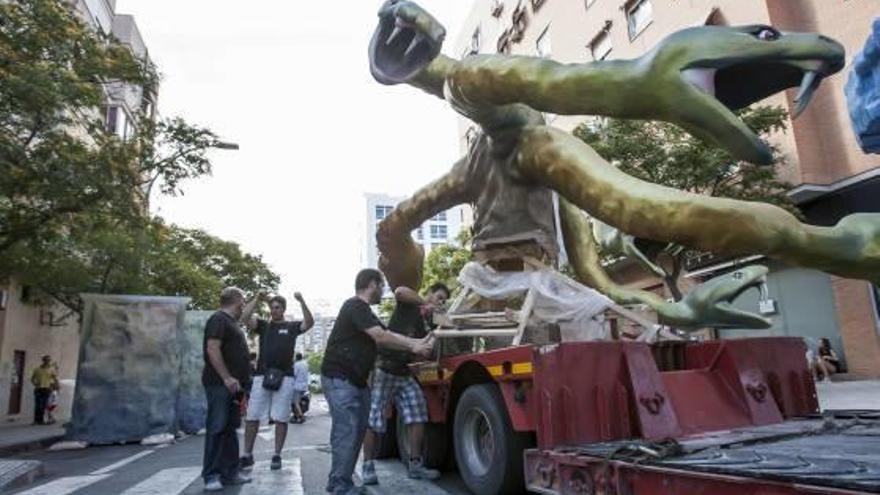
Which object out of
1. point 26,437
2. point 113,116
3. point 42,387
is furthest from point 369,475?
point 113,116

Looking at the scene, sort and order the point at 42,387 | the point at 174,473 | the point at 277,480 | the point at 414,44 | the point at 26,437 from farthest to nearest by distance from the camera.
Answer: the point at 42,387, the point at 26,437, the point at 174,473, the point at 277,480, the point at 414,44

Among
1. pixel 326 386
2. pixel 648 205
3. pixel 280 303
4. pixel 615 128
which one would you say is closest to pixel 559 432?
pixel 648 205

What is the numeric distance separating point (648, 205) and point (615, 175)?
0.58 meters

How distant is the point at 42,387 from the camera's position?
55.8 ft

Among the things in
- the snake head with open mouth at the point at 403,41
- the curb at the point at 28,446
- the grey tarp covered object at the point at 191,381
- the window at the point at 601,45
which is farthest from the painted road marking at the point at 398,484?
the window at the point at 601,45

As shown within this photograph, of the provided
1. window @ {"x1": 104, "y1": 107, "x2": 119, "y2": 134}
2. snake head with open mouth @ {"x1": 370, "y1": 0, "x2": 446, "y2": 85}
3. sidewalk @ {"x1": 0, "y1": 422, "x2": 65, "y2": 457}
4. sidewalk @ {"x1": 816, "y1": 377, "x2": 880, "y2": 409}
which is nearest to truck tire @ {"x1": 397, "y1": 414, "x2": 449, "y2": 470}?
snake head with open mouth @ {"x1": 370, "y1": 0, "x2": 446, "y2": 85}

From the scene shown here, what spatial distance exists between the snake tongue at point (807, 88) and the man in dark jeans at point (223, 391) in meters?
4.94

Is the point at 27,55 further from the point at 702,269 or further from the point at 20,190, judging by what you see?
the point at 702,269

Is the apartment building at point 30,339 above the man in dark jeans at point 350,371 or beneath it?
above

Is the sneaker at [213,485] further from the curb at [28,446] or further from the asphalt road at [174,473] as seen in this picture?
the curb at [28,446]

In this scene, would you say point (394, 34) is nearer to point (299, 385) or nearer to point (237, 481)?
point (237, 481)

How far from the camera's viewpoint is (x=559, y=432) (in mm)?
4188

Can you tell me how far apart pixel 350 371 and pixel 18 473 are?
435 centimetres

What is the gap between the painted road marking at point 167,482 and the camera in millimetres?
6195
